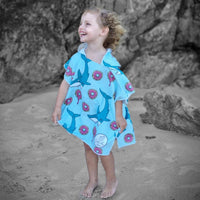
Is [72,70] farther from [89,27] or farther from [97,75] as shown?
[89,27]

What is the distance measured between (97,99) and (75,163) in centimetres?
89

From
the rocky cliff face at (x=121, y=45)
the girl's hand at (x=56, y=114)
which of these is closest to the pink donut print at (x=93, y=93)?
the girl's hand at (x=56, y=114)

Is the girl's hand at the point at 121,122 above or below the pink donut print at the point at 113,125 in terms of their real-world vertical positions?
above

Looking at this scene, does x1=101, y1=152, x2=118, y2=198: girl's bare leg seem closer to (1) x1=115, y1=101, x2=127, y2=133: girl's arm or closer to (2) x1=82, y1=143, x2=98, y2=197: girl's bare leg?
(2) x1=82, y1=143, x2=98, y2=197: girl's bare leg

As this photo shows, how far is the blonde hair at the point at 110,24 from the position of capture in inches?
80.4

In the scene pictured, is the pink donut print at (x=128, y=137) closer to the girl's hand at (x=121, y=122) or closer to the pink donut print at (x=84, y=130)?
the girl's hand at (x=121, y=122)

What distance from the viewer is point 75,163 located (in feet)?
8.91

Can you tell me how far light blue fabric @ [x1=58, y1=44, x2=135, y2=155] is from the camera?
79.3 inches

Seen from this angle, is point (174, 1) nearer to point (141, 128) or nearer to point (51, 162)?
point (141, 128)

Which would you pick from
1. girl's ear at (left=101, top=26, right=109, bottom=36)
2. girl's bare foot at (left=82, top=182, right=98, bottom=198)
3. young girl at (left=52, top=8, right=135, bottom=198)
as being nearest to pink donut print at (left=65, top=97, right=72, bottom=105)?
young girl at (left=52, top=8, right=135, bottom=198)

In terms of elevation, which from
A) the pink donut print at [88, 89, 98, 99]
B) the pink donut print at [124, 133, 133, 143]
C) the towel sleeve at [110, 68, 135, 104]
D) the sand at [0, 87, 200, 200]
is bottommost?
the sand at [0, 87, 200, 200]

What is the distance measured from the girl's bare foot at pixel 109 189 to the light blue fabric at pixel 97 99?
0.33 metres

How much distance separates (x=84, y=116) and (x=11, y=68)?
7.47 ft

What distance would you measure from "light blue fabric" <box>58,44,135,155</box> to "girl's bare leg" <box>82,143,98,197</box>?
0.17m
